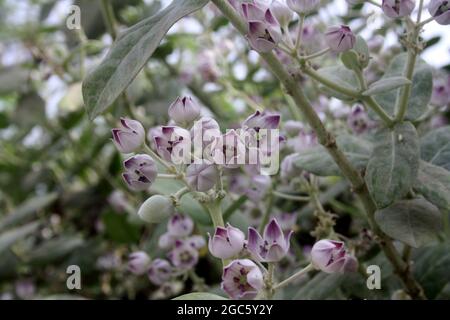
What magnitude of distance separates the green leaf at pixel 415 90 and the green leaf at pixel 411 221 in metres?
0.10

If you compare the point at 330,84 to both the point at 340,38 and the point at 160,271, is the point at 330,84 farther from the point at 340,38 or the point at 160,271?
the point at 160,271

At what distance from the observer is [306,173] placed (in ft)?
2.32

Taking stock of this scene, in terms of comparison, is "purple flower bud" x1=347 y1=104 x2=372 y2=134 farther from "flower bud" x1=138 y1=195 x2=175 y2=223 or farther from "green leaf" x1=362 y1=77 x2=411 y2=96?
"flower bud" x1=138 y1=195 x2=175 y2=223

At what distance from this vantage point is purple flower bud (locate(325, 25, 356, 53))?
54 centimetres

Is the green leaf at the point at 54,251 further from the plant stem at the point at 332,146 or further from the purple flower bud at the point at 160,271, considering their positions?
the plant stem at the point at 332,146

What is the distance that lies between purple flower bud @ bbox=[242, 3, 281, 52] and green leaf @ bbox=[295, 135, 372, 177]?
18 centimetres

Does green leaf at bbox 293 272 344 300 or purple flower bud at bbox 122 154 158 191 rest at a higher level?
purple flower bud at bbox 122 154 158 191

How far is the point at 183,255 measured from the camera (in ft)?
2.34

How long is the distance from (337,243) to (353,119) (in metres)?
0.31

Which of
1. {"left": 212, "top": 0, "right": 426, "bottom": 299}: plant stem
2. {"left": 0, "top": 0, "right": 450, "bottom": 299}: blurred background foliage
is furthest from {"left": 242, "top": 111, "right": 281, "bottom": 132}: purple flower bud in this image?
{"left": 0, "top": 0, "right": 450, "bottom": 299}: blurred background foliage

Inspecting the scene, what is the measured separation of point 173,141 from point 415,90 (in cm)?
30

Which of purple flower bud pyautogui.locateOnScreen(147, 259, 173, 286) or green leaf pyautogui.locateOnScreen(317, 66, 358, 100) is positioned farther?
purple flower bud pyautogui.locateOnScreen(147, 259, 173, 286)
